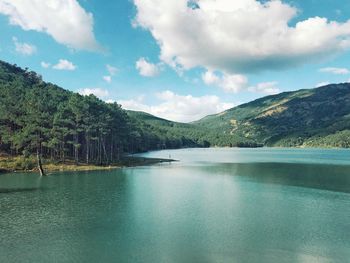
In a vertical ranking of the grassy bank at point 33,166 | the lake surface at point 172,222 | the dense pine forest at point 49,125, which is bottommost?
the lake surface at point 172,222

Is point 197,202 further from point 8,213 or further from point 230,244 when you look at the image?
point 8,213

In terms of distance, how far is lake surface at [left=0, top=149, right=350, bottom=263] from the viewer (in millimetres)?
36719

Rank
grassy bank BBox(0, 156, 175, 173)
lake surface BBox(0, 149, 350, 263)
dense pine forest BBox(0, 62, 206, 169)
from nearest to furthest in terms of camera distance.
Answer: lake surface BBox(0, 149, 350, 263) → grassy bank BBox(0, 156, 175, 173) → dense pine forest BBox(0, 62, 206, 169)

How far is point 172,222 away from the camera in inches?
1976

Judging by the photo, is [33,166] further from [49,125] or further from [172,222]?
[172,222]

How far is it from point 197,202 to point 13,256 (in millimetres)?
36242

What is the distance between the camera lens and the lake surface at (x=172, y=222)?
120ft

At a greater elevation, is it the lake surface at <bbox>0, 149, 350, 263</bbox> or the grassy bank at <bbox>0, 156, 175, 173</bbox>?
the grassy bank at <bbox>0, 156, 175, 173</bbox>

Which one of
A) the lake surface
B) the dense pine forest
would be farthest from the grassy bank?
the lake surface

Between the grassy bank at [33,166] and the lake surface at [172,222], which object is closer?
the lake surface at [172,222]

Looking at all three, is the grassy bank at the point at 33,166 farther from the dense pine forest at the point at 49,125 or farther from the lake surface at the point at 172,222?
the lake surface at the point at 172,222

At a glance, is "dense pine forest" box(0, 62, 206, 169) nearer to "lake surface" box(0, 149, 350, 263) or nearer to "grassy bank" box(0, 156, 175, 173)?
"grassy bank" box(0, 156, 175, 173)

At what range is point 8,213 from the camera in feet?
180

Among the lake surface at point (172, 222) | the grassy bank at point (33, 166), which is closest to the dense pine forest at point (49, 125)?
the grassy bank at point (33, 166)
